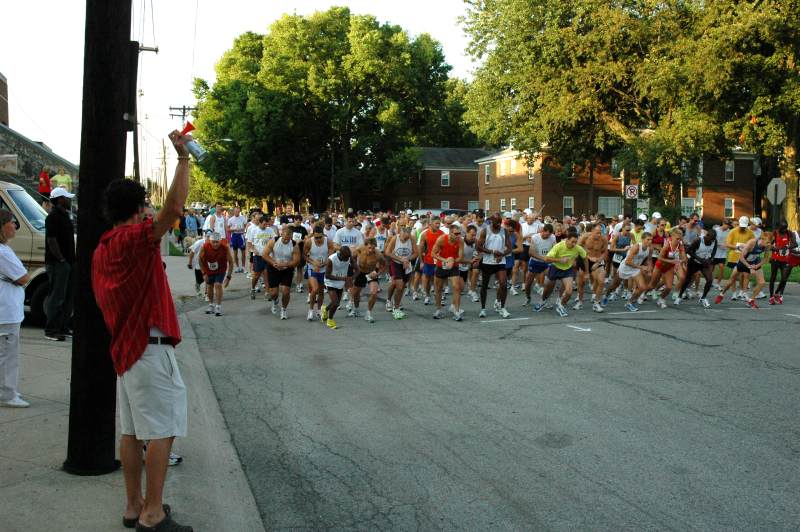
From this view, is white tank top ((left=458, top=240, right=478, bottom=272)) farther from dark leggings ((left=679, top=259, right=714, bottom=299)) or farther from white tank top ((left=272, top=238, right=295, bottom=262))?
dark leggings ((left=679, top=259, right=714, bottom=299))

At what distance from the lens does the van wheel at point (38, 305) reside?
1150 centimetres

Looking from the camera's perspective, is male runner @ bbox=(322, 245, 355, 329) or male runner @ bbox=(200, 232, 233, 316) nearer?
male runner @ bbox=(322, 245, 355, 329)

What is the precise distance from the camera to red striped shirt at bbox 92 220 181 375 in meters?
3.83

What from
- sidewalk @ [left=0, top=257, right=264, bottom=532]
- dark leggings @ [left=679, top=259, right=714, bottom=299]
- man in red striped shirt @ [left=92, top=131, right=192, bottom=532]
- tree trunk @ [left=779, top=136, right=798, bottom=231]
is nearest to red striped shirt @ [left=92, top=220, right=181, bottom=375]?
man in red striped shirt @ [left=92, top=131, right=192, bottom=532]

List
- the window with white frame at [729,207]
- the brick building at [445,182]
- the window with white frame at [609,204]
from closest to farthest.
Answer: the window with white frame at [729,207]
the window with white frame at [609,204]
the brick building at [445,182]

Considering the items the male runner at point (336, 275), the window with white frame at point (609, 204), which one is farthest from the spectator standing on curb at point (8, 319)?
the window with white frame at point (609, 204)

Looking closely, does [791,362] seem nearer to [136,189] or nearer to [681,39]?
[136,189]

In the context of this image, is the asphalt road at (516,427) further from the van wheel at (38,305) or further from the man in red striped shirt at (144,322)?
the van wheel at (38,305)

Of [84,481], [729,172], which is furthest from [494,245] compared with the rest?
[729,172]

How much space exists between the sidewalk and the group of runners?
669 centimetres

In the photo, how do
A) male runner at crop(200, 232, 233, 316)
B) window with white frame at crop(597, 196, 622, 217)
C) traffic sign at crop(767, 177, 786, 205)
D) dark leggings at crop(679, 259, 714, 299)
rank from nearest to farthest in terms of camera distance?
male runner at crop(200, 232, 233, 316) → dark leggings at crop(679, 259, 714, 299) → traffic sign at crop(767, 177, 786, 205) → window with white frame at crop(597, 196, 622, 217)

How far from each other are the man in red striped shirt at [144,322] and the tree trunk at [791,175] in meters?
36.1

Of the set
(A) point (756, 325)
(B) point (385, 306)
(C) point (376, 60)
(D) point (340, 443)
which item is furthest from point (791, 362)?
(C) point (376, 60)

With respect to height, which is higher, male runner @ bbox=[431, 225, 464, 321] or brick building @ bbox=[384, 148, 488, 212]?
brick building @ bbox=[384, 148, 488, 212]
